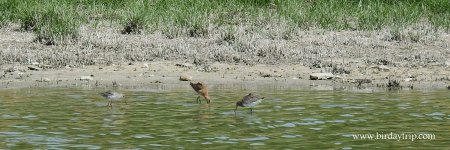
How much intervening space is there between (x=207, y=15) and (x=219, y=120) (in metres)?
10.0

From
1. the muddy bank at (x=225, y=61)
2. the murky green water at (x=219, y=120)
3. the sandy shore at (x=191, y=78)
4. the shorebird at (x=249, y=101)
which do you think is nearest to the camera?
the murky green water at (x=219, y=120)

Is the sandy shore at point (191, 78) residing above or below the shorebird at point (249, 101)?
above

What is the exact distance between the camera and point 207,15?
21.9m

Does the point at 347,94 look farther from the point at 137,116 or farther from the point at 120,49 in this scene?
the point at 120,49

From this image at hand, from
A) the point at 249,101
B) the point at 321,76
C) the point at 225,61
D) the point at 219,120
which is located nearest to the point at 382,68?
the point at 321,76

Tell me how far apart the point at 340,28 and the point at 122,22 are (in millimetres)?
4820

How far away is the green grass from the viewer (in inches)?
796

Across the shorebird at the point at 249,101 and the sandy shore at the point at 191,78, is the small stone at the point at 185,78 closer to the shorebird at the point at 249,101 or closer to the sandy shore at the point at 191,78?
the sandy shore at the point at 191,78

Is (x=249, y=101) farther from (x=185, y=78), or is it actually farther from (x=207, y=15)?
(x=207, y=15)

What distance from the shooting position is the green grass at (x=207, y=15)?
66.3 ft

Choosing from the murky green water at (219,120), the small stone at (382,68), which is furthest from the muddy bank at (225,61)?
the murky green water at (219,120)

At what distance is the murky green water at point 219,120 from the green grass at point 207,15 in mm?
4910

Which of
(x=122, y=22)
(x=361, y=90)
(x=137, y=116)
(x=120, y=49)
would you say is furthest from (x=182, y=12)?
(x=137, y=116)

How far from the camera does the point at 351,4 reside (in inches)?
956
